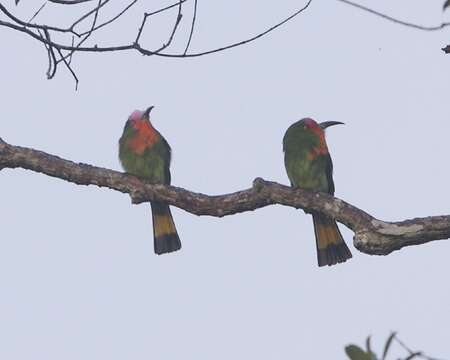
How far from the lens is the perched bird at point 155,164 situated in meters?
6.24

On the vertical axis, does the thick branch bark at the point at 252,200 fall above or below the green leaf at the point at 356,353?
above

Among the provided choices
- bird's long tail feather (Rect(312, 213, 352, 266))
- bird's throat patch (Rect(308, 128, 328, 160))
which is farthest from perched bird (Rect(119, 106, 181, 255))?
bird's long tail feather (Rect(312, 213, 352, 266))

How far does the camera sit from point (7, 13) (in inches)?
152

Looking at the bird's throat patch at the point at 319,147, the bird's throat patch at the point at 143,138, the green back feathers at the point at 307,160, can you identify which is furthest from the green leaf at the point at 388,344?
the bird's throat patch at the point at 143,138

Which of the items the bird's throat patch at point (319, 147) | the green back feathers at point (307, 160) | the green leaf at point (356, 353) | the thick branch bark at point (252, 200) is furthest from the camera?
the bird's throat patch at point (319, 147)

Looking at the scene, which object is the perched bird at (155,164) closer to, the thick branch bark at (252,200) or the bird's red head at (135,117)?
the bird's red head at (135,117)

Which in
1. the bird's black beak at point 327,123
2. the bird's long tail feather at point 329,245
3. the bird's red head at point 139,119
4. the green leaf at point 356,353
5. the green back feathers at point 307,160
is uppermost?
the bird's red head at point 139,119

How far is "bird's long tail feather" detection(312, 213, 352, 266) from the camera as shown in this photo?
548 cm

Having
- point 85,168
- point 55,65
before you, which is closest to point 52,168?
point 85,168

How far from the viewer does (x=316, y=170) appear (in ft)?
19.3

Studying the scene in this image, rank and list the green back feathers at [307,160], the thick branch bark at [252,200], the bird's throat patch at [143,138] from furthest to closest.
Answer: the bird's throat patch at [143,138], the green back feathers at [307,160], the thick branch bark at [252,200]

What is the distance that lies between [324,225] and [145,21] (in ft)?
6.56

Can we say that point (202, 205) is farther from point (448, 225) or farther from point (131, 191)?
point (448, 225)

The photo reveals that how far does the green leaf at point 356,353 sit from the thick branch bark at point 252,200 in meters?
1.58
